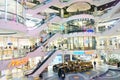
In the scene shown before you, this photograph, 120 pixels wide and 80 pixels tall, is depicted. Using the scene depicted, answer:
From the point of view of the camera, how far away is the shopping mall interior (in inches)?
797

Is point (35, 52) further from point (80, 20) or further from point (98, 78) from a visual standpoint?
point (80, 20)

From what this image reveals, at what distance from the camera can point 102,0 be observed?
1123 inches

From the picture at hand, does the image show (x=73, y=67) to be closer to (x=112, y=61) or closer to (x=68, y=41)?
(x=68, y=41)

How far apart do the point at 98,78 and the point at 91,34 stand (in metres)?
8.29

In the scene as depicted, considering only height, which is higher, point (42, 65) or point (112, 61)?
point (42, 65)

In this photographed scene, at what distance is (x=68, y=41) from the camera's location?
3008 cm

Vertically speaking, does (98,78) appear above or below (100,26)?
below

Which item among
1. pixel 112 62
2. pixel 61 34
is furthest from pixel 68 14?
pixel 112 62

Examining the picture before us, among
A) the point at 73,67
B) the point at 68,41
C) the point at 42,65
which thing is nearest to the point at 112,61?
the point at 68,41

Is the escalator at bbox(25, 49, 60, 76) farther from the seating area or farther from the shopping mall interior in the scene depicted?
the seating area

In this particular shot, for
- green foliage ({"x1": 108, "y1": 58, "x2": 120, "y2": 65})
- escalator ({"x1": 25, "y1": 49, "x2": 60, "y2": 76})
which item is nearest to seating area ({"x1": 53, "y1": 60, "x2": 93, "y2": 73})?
escalator ({"x1": 25, "y1": 49, "x2": 60, "y2": 76})

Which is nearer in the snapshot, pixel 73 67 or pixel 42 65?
pixel 42 65

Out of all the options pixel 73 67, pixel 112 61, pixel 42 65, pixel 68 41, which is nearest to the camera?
pixel 42 65

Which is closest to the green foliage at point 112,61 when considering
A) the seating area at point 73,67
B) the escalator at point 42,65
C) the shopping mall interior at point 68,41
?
the shopping mall interior at point 68,41
